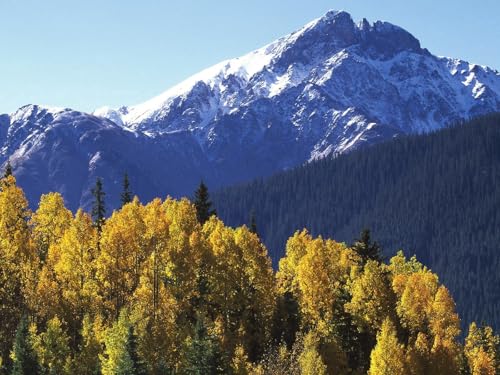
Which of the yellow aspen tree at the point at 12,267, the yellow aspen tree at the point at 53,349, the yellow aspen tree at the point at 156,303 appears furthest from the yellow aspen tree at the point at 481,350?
the yellow aspen tree at the point at 12,267

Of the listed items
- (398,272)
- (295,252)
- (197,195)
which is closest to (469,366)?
(398,272)

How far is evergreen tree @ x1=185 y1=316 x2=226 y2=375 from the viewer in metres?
62.6

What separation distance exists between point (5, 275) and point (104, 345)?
12221mm

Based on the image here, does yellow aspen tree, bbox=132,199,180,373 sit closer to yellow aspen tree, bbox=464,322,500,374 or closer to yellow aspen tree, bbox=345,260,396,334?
yellow aspen tree, bbox=345,260,396,334

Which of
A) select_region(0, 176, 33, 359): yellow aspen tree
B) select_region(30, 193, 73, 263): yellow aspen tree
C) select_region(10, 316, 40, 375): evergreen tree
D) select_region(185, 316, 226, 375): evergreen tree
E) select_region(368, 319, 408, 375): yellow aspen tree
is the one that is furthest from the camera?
select_region(30, 193, 73, 263): yellow aspen tree

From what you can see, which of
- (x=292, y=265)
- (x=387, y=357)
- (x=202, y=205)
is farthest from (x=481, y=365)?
(x=202, y=205)

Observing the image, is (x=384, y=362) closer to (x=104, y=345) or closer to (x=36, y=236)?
(x=104, y=345)

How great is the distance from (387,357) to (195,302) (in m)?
17.9

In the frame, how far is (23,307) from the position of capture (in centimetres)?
7462

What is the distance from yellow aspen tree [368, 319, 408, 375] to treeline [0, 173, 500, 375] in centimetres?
10

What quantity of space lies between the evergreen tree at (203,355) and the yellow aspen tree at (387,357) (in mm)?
13869

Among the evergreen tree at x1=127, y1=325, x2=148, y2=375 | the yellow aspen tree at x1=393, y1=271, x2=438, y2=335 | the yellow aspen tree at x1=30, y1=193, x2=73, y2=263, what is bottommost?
the evergreen tree at x1=127, y1=325, x2=148, y2=375

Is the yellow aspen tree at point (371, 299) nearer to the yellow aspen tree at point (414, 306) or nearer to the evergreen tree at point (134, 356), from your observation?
the yellow aspen tree at point (414, 306)

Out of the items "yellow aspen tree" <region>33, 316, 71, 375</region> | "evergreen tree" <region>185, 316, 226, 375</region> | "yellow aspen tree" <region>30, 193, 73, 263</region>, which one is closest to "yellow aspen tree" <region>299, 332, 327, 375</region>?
"evergreen tree" <region>185, 316, 226, 375</region>
